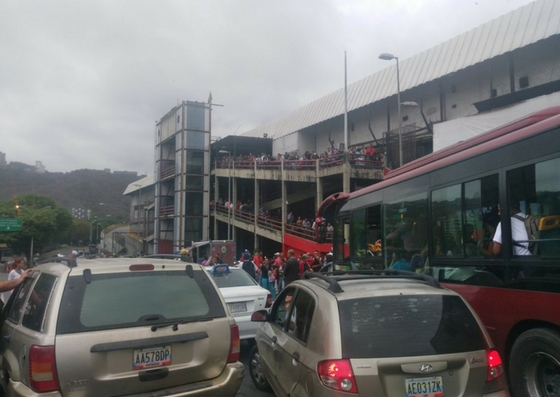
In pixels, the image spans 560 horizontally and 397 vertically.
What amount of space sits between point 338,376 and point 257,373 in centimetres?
293

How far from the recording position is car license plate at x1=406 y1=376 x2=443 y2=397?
3436 millimetres

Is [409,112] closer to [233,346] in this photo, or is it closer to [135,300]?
[233,346]

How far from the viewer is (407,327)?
3721 millimetres

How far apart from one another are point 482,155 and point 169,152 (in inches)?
1823

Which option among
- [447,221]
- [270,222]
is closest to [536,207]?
[447,221]

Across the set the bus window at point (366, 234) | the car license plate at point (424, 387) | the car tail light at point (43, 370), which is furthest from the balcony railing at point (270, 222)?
the car tail light at point (43, 370)

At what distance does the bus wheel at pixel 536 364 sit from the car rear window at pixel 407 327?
3.60 ft

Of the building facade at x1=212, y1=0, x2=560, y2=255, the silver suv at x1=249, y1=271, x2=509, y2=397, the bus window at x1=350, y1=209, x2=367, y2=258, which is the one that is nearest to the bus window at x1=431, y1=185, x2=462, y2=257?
the silver suv at x1=249, y1=271, x2=509, y2=397

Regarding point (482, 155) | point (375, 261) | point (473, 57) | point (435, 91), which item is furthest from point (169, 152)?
point (482, 155)

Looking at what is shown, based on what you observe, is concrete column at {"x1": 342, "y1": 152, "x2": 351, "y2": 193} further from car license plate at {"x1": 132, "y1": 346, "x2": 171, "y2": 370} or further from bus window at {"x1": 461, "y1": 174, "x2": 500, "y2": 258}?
car license plate at {"x1": 132, "y1": 346, "x2": 171, "y2": 370}

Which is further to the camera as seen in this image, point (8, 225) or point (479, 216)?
point (8, 225)

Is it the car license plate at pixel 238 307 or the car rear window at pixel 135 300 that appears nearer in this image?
the car rear window at pixel 135 300

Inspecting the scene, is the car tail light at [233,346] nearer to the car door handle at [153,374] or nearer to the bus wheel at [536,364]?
the car door handle at [153,374]

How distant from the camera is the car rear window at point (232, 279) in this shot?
9.25 meters
